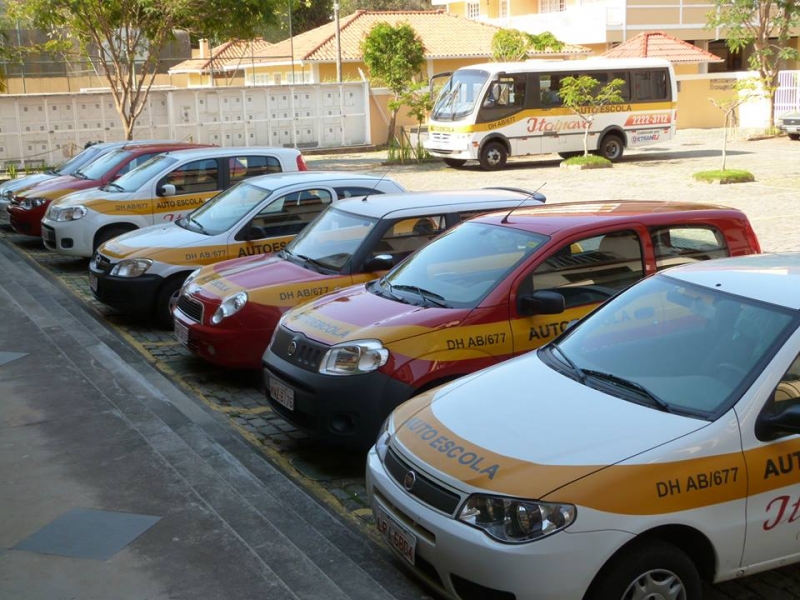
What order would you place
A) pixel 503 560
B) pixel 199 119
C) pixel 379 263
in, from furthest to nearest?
pixel 199 119 < pixel 379 263 < pixel 503 560

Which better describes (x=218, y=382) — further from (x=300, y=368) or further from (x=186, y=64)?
(x=186, y=64)

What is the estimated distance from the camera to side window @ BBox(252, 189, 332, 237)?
32.6 feet

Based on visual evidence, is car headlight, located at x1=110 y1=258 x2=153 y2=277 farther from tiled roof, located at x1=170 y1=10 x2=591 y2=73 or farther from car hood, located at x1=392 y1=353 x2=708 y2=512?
tiled roof, located at x1=170 y1=10 x2=591 y2=73

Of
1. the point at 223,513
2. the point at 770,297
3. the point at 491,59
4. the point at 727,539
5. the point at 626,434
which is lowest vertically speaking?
the point at 223,513

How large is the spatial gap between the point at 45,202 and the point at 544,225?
10267 millimetres

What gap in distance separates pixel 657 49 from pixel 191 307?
32133 millimetres

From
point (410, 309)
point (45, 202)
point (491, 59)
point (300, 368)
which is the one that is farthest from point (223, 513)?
point (491, 59)

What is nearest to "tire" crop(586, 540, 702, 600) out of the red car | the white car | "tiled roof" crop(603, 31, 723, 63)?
the white car

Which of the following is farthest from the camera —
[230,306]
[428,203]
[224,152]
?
[224,152]

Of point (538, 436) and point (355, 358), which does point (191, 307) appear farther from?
point (538, 436)

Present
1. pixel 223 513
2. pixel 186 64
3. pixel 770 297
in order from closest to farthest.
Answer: pixel 770 297
pixel 223 513
pixel 186 64

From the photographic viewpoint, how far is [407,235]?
8148 mm

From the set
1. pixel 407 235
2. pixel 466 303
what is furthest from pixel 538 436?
pixel 407 235

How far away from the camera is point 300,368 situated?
637cm
